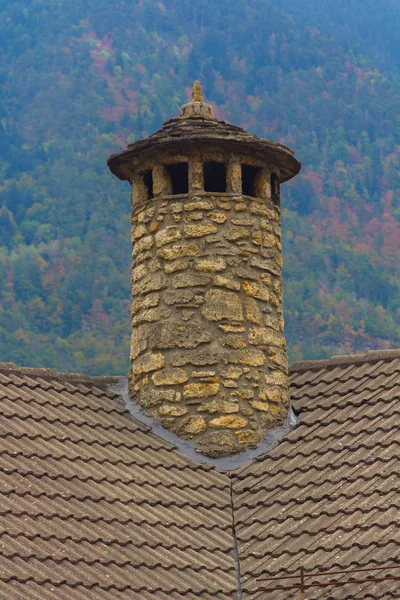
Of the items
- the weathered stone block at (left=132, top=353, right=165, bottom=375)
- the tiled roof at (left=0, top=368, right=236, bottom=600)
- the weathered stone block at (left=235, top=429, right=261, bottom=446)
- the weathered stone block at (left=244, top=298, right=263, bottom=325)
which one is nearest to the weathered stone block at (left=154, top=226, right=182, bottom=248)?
the weathered stone block at (left=244, top=298, right=263, bottom=325)

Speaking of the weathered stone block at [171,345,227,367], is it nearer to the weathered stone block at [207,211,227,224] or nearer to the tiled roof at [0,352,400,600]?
the tiled roof at [0,352,400,600]

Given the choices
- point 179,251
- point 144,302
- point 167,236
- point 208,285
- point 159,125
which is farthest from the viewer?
point 159,125

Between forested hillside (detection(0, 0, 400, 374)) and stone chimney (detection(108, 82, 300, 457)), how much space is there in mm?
22422

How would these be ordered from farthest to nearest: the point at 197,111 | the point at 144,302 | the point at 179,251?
the point at 197,111 < the point at 144,302 < the point at 179,251

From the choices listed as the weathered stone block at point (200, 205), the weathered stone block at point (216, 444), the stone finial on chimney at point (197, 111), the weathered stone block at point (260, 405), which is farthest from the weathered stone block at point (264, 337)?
the stone finial on chimney at point (197, 111)

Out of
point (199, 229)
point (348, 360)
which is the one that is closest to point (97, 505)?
point (199, 229)

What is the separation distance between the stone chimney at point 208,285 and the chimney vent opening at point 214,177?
1 cm

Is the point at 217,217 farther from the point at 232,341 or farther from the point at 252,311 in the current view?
the point at 232,341

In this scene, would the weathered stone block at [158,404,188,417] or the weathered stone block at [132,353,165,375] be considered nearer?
the weathered stone block at [158,404,188,417]

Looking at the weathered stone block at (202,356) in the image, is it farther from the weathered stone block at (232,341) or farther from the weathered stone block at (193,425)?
the weathered stone block at (193,425)

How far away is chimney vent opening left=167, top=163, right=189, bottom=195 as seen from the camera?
12321 mm

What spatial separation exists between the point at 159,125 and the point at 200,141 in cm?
5234

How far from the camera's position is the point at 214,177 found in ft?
40.8

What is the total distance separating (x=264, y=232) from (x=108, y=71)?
213 ft
